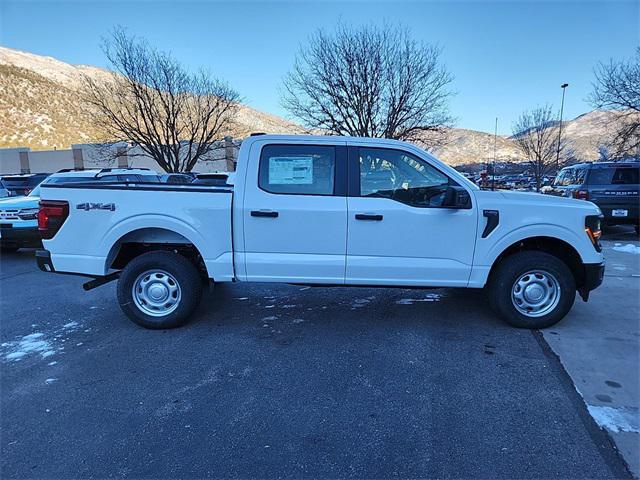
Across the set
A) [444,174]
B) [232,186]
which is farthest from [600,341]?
[232,186]

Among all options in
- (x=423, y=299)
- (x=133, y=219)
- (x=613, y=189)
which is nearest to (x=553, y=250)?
(x=423, y=299)

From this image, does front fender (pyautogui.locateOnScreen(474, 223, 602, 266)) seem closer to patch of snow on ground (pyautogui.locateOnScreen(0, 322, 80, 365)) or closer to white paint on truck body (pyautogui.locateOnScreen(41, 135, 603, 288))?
white paint on truck body (pyautogui.locateOnScreen(41, 135, 603, 288))

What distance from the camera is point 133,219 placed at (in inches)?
170

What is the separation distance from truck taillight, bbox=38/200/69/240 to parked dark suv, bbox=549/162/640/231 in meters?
11.1

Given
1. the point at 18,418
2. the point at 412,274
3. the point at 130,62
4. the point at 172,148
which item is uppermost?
the point at 130,62

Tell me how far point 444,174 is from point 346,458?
288cm

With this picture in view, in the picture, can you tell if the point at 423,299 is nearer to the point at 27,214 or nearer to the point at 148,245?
the point at 148,245

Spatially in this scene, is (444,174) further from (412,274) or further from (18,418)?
(18,418)

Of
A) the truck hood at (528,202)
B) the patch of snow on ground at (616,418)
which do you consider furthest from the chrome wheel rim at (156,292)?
the patch of snow on ground at (616,418)

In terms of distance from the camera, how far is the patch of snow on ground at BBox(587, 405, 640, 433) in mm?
2713

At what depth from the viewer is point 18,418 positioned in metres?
2.92

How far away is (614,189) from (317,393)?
10.6 metres

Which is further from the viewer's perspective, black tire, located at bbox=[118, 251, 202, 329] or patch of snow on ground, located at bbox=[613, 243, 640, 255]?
patch of snow on ground, located at bbox=[613, 243, 640, 255]

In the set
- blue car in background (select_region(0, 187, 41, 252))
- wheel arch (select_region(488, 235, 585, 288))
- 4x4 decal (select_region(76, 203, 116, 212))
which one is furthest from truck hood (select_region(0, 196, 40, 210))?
wheel arch (select_region(488, 235, 585, 288))
